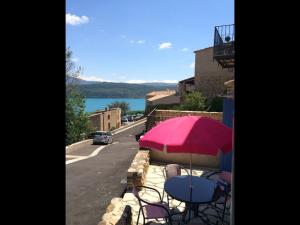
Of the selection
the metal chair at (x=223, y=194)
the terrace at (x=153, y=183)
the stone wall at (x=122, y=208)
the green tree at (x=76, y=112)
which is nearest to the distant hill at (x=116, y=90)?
the green tree at (x=76, y=112)

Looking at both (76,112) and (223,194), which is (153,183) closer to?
(223,194)

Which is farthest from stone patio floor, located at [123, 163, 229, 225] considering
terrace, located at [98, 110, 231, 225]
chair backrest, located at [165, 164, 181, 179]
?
chair backrest, located at [165, 164, 181, 179]

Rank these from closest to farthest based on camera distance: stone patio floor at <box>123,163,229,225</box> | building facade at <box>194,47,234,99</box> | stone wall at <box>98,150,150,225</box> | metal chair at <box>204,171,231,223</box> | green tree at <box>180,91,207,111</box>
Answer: stone wall at <box>98,150,150,225</box> → metal chair at <box>204,171,231,223</box> → stone patio floor at <box>123,163,229,225</box> → green tree at <box>180,91,207,111</box> → building facade at <box>194,47,234,99</box>

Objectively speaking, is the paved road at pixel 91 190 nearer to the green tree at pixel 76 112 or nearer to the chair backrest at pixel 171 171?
the chair backrest at pixel 171 171

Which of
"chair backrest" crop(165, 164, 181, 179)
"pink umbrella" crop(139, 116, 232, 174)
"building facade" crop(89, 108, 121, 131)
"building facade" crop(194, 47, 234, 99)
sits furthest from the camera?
"building facade" crop(89, 108, 121, 131)

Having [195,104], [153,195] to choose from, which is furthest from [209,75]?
[153,195]

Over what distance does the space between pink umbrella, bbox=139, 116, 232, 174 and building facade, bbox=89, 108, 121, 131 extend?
37.1m

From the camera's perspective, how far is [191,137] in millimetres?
4582

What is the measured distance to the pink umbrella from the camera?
175 inches

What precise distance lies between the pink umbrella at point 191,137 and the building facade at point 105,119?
37107mm

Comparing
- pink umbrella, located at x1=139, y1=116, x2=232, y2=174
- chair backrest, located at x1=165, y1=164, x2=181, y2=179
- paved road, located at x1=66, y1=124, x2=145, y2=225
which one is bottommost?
paved road, located at x1=66, y1=124, x2=145, y2=225

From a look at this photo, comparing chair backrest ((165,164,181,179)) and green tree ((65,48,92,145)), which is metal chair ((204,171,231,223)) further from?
green tree ((65,48,92,145))
